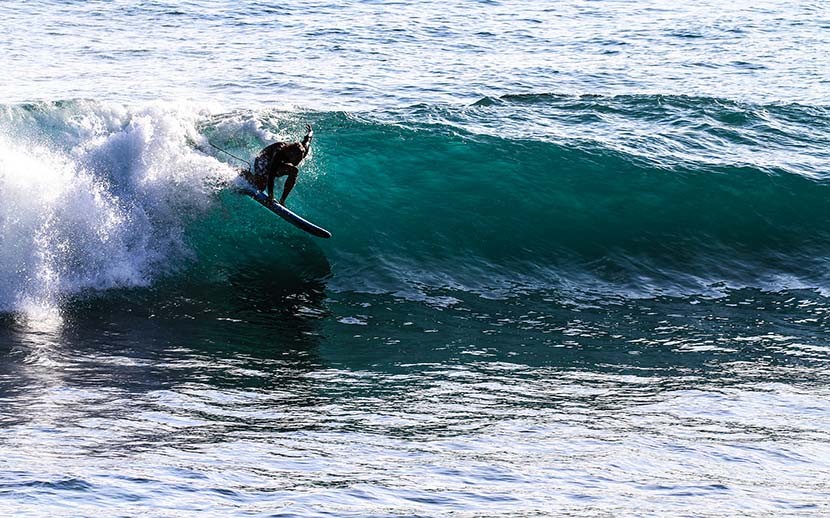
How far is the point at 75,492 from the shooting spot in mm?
6812

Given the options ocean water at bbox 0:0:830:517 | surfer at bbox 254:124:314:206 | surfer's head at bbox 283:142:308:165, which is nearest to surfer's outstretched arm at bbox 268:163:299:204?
surfer at bbox 254:124:314:206

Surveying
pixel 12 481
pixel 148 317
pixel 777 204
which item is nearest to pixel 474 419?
pixel 12 481

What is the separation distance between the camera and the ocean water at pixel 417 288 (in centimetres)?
754

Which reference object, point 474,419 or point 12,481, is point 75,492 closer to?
point 12,481

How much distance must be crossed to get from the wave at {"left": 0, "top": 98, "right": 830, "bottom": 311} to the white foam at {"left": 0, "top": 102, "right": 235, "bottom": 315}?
0.07ft

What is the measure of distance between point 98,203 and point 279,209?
7.20 feet

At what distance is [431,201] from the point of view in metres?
15.6

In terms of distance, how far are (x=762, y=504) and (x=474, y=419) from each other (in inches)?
105

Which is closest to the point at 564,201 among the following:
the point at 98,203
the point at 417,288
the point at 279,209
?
the point at 417,288

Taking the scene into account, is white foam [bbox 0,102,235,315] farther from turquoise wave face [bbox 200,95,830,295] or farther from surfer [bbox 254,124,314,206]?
turquoise wave face [bbox 200,95,830,295]

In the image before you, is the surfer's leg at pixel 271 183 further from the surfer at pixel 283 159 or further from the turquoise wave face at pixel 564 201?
the turquoise wave face at pixel 564 201

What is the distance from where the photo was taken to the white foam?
40.0ft

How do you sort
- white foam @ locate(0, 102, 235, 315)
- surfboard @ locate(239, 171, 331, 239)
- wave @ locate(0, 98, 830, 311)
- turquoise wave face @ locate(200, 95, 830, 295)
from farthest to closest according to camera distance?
turquoise wave face @ locate(200, 95, 830, 295), wave @ locate(0, 98, 830, 311), surfboard @ locate(239, 171, 331, 239), white foam @ locate(0, 102, 235, 315)

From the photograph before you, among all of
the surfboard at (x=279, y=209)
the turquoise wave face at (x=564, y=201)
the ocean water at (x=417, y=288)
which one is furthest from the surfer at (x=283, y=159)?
the turquoise wave face at (x=564, y=201)
